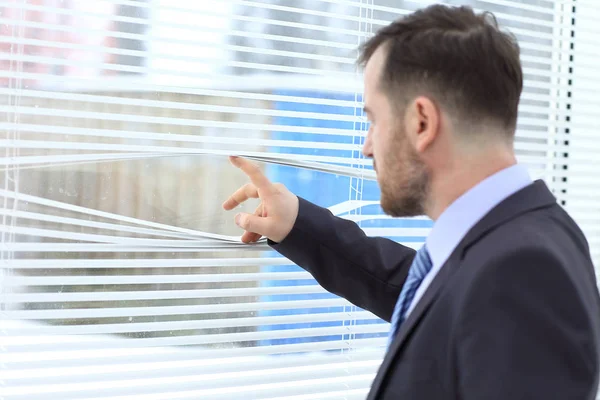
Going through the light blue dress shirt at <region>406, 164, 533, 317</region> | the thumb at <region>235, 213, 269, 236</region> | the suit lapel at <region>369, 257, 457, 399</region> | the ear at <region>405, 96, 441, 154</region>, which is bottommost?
the suit lapel at <region>369, 257, 457, 399</region>

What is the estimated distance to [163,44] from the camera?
1.47m

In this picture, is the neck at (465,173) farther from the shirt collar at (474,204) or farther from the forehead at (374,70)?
the forehead at (374,70)

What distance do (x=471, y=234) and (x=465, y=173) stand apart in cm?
10

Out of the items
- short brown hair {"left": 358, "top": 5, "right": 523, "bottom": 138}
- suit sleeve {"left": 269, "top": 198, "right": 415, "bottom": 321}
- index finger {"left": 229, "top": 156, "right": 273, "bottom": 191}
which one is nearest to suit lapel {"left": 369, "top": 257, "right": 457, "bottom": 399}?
short brown hair {"left": 358, "top": 5, "right": 523, "bottom": 138}

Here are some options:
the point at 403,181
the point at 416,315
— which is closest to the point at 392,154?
the point at 403,181

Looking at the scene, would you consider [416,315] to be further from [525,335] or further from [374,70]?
[374,70]

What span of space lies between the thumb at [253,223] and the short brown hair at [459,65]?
1.38 ft

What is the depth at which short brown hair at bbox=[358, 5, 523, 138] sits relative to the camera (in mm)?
1089

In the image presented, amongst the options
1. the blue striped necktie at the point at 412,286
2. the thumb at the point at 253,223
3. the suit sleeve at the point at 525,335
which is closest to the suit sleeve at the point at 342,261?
the thumb at the point at 253,223

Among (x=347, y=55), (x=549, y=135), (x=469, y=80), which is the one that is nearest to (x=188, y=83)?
(x=347, y=55)

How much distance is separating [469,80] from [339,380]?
2.87 feet

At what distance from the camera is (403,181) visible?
1.16 metres

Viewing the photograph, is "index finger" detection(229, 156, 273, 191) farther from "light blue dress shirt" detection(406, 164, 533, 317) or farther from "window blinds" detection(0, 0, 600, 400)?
"light blue dress shirt" detection(406, 164, 533, 317)

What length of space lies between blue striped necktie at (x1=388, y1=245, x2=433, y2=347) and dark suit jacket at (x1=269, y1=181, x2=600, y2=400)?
0.10 meters
